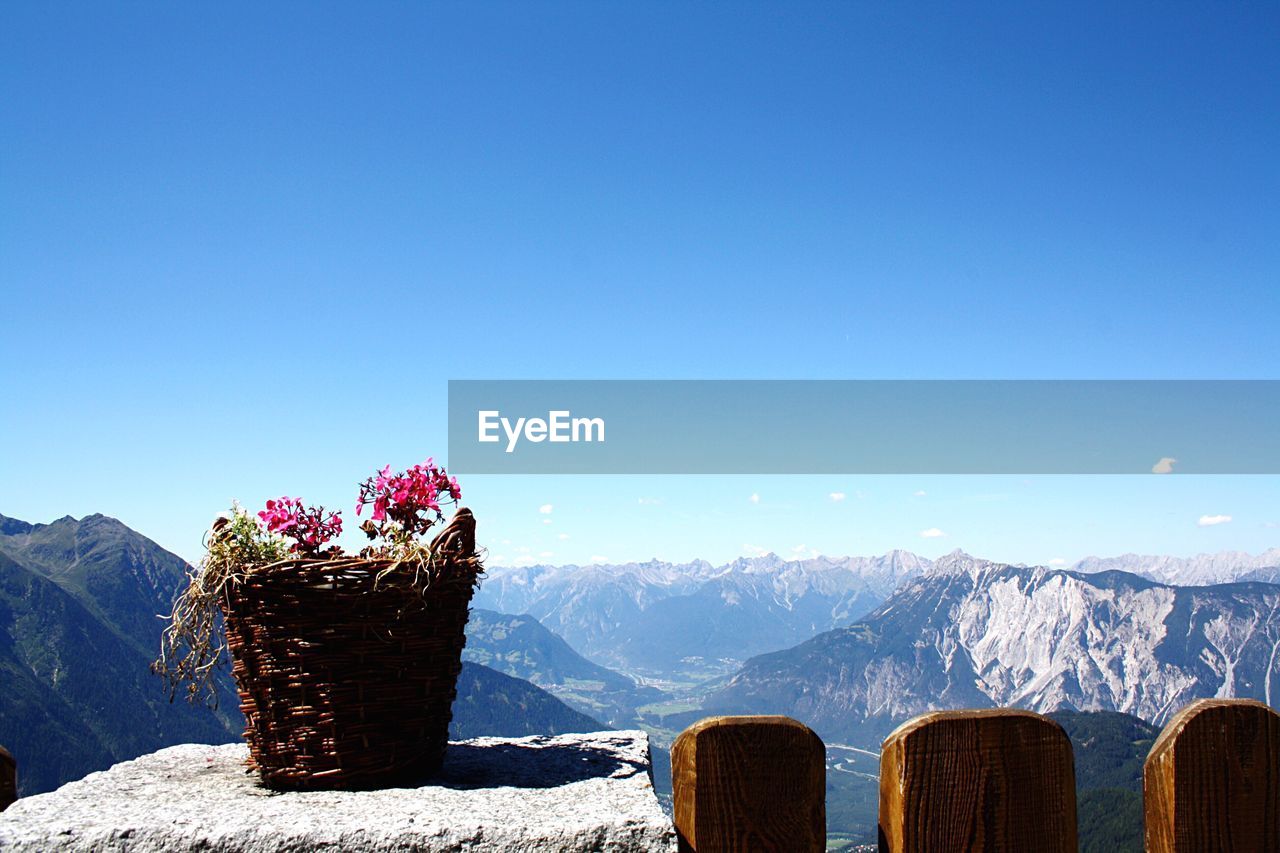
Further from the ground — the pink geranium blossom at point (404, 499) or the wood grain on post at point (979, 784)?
the pink geranium blossom at point (404, 499)

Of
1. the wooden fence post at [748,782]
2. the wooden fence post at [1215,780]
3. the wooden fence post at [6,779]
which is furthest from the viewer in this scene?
the wooden fence post at [6,779]

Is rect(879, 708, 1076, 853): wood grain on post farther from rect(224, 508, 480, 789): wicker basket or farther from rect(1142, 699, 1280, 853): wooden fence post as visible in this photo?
rect(224, 508, 480, 789): wicker basket

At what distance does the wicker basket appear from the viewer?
3.46m

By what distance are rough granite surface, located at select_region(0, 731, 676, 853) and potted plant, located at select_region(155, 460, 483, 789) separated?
19 centimetres

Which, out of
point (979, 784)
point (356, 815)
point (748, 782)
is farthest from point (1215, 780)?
point (356, 815)

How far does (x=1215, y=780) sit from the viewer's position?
2641 mm

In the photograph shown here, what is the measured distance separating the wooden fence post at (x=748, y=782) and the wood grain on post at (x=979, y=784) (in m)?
0.23

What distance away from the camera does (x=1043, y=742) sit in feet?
8.35

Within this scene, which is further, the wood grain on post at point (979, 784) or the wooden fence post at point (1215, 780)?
the wooden fence post at point (1215, 780)

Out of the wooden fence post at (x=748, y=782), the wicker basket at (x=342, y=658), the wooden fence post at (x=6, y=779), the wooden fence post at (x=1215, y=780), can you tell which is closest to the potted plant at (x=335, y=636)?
the wicker basket at (x=342, y=658)

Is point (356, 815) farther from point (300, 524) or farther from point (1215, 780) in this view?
point (1215, 780)

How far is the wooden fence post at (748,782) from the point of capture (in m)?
2.48

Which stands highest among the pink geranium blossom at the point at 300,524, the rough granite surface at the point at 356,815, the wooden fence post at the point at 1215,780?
the pink geranium blossom at the point at 300,524

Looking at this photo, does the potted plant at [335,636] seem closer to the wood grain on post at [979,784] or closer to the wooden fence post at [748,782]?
the wooden fence post at [748,782]
